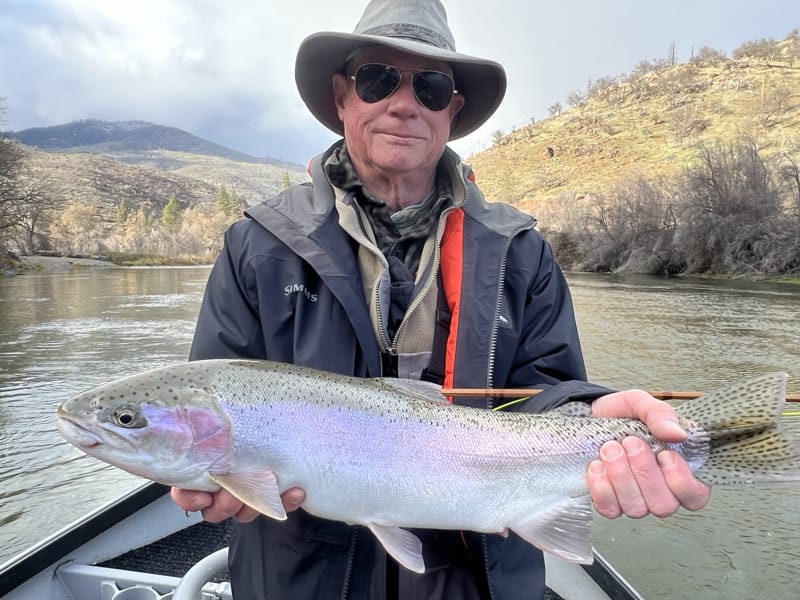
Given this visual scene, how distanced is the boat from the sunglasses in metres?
2.32

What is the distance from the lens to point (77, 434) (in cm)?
189

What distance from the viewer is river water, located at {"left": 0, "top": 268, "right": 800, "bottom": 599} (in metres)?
5.04

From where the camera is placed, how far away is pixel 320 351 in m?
2.23

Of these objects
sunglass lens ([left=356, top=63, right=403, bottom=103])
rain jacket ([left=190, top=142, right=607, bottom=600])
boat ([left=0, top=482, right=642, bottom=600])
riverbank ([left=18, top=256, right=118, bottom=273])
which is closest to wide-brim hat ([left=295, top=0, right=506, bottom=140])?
sunglass lens ([left=356, top=63, right=403, bottom=103])

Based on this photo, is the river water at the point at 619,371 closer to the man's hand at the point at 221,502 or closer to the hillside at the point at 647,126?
the man's hand at the point at 221,502

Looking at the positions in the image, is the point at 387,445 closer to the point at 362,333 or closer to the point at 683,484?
the point at 362,333

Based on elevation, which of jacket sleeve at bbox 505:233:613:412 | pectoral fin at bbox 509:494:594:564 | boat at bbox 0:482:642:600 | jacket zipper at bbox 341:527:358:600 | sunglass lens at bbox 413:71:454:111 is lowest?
boat at bbox 0:482:642:600

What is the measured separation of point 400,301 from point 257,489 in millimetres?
924

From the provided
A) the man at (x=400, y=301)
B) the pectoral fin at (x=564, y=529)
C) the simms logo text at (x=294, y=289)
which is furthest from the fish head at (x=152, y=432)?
the pectoral fin at (x=564, y=529)

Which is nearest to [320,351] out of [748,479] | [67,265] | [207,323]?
[207,323]

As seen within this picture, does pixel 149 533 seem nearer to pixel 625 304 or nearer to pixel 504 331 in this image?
pixel 504 331

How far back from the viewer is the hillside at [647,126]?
6769cm

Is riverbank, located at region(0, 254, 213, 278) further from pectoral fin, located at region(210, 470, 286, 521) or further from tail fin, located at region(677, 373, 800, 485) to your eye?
tail fin, located at region(677, 373, 800, 485)

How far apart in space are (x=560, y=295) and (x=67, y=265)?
5524 cm
